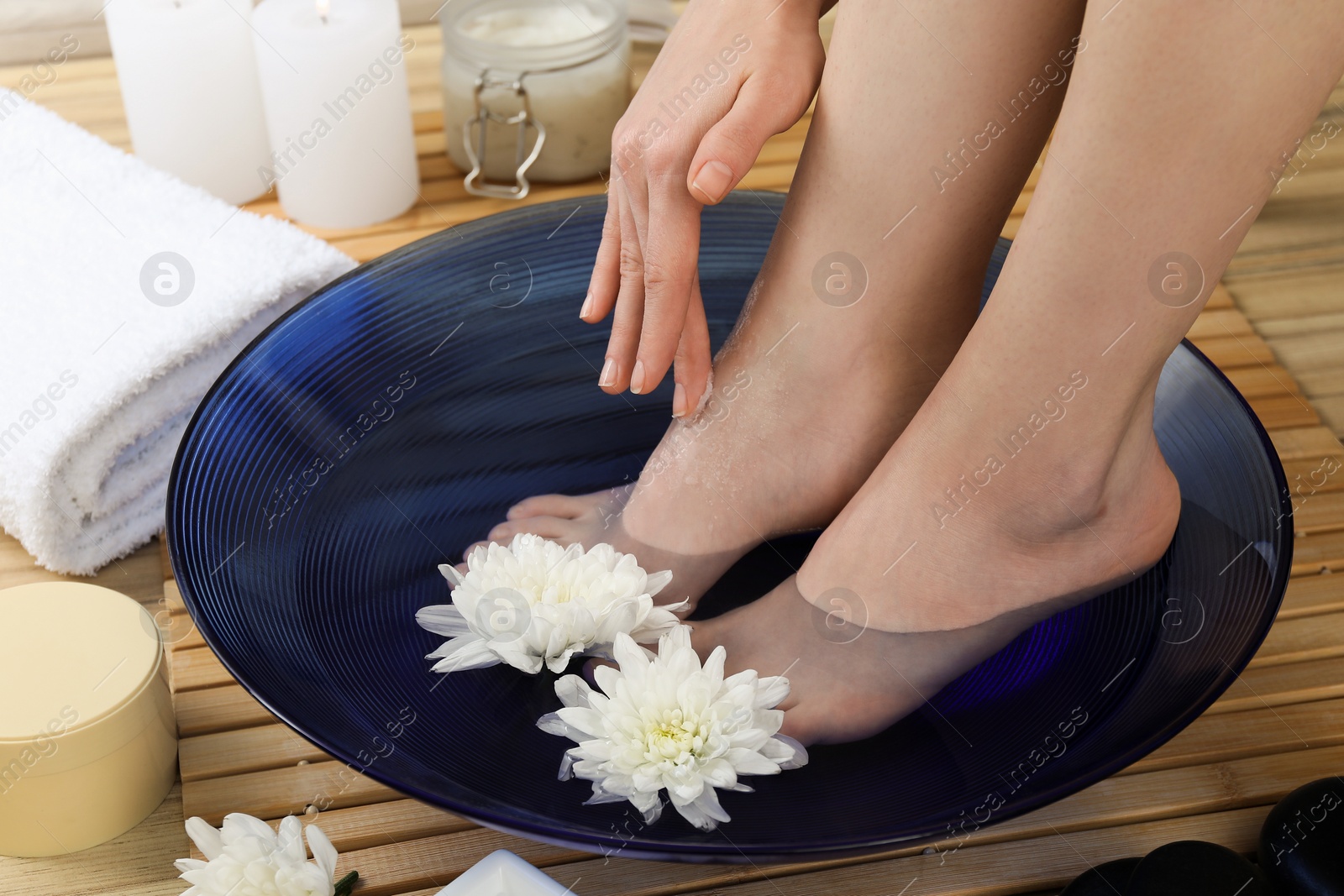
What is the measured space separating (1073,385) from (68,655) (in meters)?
0.59

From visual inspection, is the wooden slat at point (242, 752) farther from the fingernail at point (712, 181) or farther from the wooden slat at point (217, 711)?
the fingernail at point (712, 181)

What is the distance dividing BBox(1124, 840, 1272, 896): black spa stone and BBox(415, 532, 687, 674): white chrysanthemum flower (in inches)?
11.4

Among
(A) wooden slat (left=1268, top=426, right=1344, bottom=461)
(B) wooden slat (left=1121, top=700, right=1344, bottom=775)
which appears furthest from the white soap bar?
(A) wooden slat (left=1268, top=426, right=1344, bottom=461)

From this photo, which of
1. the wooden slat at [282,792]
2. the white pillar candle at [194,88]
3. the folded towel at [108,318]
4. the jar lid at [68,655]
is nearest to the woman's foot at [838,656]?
the wooden slat at [282,792]

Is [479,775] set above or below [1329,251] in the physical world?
above

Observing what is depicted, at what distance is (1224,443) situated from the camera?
0.87 meters

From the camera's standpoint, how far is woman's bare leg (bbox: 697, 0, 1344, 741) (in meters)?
0.59

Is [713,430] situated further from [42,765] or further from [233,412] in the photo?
[42,765]

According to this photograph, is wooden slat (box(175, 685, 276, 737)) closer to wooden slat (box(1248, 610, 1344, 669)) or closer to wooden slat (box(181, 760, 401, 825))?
wooden slat (box(181, 760, 401, 825))

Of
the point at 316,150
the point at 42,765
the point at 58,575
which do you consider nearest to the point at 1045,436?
the point at 42,765

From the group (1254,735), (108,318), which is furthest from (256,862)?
(1254,735)

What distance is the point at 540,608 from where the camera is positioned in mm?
741

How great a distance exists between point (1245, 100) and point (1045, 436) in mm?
206

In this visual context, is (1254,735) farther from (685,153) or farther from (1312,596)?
(685,153)
